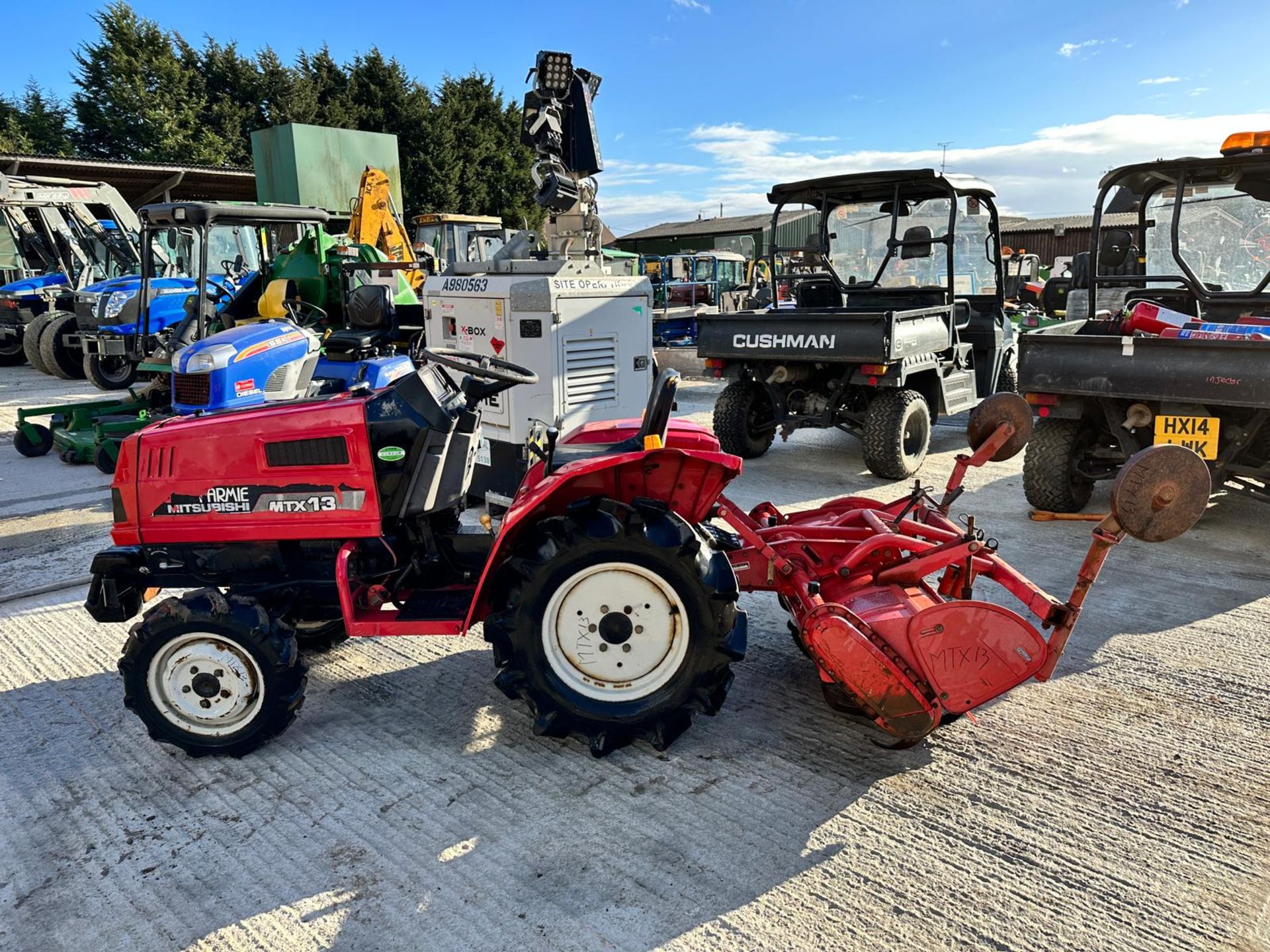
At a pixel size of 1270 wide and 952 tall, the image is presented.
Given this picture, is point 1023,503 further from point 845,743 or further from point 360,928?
point 360,928

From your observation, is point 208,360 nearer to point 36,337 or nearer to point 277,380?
point 277,380

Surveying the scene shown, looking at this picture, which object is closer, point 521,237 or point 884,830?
point 884,830

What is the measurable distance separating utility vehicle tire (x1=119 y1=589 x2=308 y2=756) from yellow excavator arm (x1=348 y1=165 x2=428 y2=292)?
9421 millimetres

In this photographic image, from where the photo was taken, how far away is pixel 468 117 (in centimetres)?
2984

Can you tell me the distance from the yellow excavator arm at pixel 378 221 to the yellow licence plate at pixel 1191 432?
9256mm

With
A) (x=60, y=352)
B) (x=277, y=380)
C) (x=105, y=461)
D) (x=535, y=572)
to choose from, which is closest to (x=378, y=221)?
(x=60, y=352)

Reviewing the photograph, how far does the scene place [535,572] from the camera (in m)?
2.64

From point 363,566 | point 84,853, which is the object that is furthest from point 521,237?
point 84,853

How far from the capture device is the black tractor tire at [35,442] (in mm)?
7383

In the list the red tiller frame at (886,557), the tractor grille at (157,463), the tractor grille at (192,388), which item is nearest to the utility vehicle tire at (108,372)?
the tractor grille at (192,388)

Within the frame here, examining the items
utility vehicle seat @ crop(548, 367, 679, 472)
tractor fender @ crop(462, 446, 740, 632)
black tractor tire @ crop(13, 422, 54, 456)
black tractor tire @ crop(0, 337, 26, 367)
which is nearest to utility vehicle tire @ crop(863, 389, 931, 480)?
tractor fender @ crop(462, 446, 740, 632)

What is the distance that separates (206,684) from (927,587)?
2.42 metres

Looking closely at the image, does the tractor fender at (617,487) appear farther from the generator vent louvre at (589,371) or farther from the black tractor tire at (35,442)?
the black tractor tire at (35,442)

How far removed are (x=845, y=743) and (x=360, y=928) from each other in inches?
61.9
